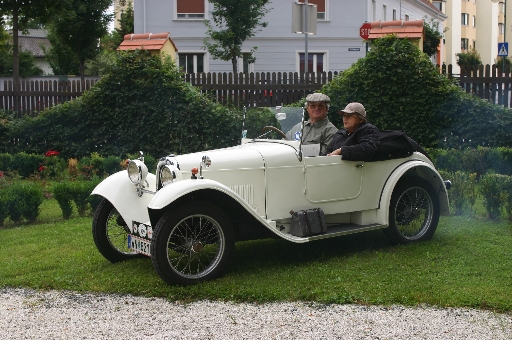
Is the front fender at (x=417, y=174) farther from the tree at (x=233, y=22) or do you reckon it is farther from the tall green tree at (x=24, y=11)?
the tree at (x=233, y=22)

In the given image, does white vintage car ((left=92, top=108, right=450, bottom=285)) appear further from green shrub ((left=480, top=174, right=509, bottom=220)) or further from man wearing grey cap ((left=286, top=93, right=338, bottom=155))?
green shrub ((left=480, top=174, right=509, bottom=220))

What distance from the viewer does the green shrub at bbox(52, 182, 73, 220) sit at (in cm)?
982

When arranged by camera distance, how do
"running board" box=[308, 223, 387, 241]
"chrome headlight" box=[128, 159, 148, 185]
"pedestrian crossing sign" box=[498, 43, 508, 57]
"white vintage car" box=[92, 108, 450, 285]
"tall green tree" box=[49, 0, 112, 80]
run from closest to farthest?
"white vintage car" box=[92, 108, 450, 285] < "chrome headlight" box=[128, 159, 148, 185] < "running board" box=[308, 223, 387, 241] < "pedestrian crossing sign" box=[498, 43, 508, 57] < "tall green tree" box=[49, 0, 112, 80]

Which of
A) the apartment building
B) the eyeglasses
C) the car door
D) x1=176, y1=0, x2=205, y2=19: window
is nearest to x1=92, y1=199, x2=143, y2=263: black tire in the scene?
the car door

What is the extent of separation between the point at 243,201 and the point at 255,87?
1054 cm

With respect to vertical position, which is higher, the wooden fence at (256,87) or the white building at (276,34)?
the white building at (276,34)

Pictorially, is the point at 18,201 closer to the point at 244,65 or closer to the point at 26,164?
the point at 26,164

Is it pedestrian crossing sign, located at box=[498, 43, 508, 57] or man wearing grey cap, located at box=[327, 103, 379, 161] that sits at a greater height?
pedestrian crossing sign, located at box=[498, 43, 508, 57]

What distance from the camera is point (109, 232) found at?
7.27 metres

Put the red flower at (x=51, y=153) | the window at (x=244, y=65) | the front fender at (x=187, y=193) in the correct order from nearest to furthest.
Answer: the front fender at (x=187, y=193), the red flower at (x=51, y=153), the window at (x=244, y=65)

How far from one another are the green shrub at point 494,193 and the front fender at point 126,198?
4.71 meters

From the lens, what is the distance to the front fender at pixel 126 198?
6.84m

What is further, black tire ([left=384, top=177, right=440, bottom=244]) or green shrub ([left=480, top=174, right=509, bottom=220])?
green shrub ([left=480, top=174, right=509, bottom=220])

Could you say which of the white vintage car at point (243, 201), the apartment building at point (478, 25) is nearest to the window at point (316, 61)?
the white vintage car at point (243, 201)
